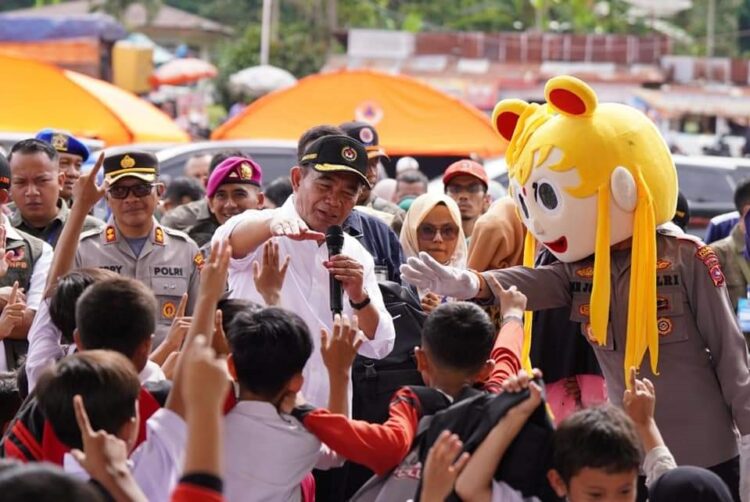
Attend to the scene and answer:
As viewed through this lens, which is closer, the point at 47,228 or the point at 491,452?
the point at 491,452

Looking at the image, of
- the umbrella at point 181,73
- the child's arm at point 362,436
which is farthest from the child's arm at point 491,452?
the umbrella at point 181,73

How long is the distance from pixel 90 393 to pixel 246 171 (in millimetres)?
4056

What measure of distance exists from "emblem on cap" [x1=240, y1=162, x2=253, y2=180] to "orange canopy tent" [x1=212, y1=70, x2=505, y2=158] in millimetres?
9131

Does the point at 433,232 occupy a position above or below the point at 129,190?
below

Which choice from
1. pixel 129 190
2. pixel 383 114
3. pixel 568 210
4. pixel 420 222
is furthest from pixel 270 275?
pixel 383 114

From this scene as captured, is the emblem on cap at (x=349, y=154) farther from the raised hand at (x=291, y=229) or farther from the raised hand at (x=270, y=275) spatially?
the raised hand at (x=270, y=275)

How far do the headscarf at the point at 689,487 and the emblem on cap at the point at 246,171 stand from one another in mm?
3948

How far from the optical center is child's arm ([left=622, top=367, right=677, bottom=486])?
4609 mm

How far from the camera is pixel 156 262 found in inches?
248

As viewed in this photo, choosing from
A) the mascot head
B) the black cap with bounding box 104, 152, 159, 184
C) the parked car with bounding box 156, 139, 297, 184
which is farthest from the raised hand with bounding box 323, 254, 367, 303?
the parked car with bounding box 156, 139, 297, 184

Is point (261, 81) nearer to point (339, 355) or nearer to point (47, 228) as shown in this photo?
point (47, 228)

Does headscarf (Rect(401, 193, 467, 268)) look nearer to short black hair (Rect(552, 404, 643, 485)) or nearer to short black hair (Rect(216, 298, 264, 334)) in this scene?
short black hair (Rect(216, 298, 264, 334))

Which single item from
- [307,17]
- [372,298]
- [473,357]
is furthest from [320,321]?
[307,17]

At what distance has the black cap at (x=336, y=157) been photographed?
219 inches
